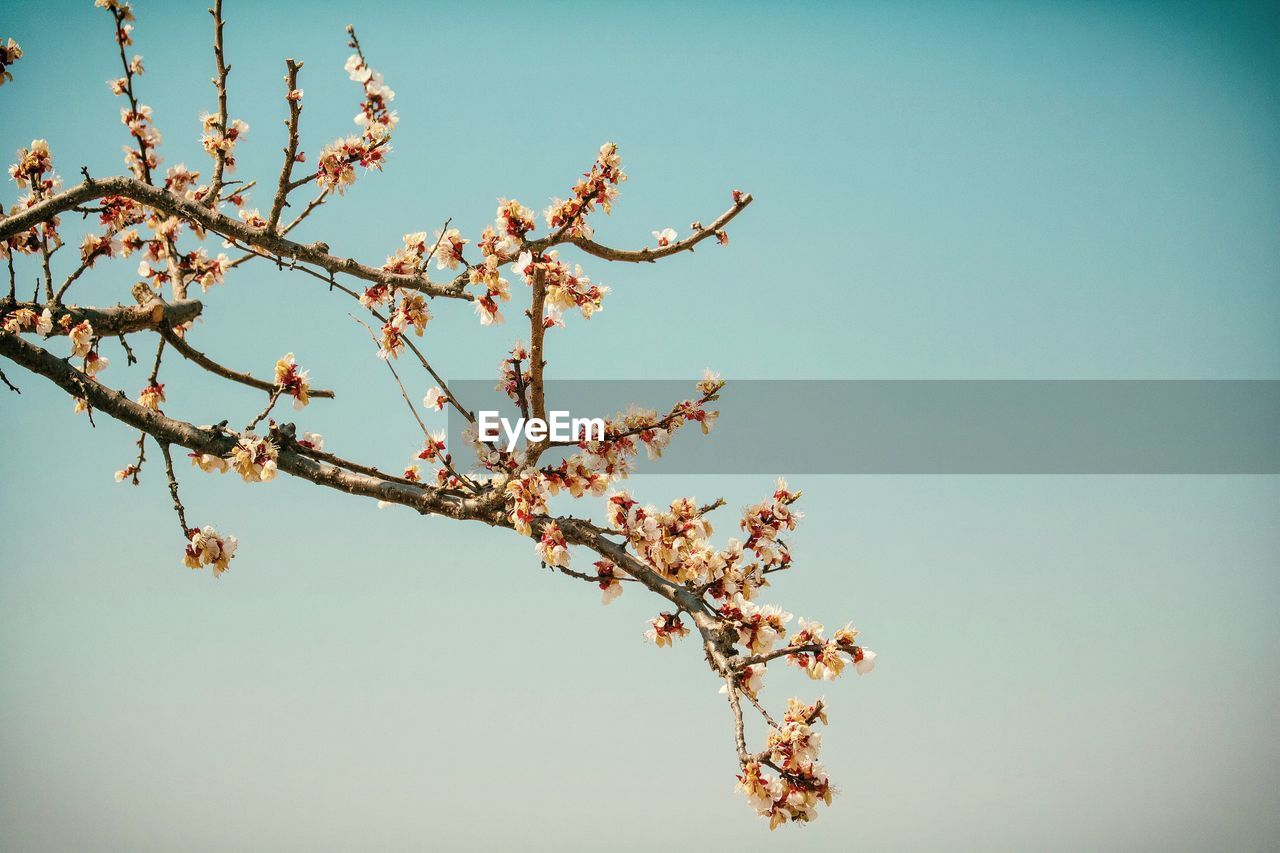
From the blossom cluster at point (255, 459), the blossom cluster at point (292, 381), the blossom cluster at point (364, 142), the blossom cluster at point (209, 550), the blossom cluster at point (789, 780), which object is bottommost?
the blossom cluster at point (789, 780)

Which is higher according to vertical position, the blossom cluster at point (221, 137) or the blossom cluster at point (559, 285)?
the blossom cluster at point (221, 137)

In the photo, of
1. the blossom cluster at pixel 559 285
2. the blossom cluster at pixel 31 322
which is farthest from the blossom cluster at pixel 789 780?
the blossom cluster at pixel 31 322

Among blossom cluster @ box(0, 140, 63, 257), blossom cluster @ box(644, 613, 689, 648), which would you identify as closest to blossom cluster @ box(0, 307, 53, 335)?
blossom cluster @ box(0, 140, 63, 257)

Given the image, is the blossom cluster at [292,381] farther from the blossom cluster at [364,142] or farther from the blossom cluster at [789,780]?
the blossom cluster at [789,780]

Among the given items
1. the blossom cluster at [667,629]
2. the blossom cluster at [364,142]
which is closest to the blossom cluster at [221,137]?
the blossom cluster at [364,142]

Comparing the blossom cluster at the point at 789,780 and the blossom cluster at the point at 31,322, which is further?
the blossom cluster at the point at 31,322

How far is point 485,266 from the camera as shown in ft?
14.4

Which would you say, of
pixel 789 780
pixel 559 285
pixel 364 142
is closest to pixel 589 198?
pixel 559 285

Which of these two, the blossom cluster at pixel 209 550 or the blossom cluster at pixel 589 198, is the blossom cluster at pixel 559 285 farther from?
the blossom cluster at pixel 209 550

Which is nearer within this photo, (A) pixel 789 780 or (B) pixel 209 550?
(A) pixel 789 780

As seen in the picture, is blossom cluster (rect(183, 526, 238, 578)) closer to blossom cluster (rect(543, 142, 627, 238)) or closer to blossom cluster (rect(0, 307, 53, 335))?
blossom cluster (rect(0, 307, 53, 335))

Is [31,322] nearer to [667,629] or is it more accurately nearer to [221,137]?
[221,137]

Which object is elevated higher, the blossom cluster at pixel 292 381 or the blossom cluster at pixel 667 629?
the blossom cluster at pixel 292 381

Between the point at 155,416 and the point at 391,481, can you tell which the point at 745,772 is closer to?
the point at 391,481
